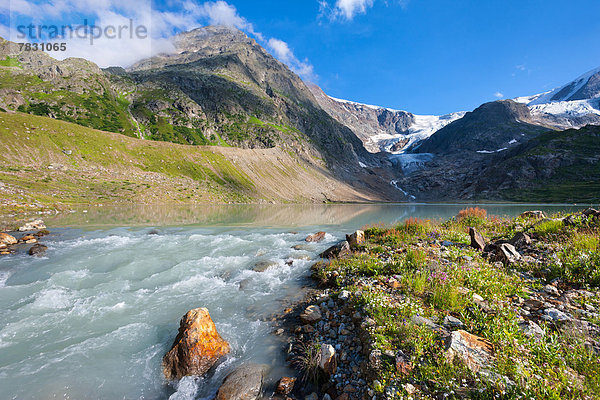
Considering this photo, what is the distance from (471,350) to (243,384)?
509 centimetres

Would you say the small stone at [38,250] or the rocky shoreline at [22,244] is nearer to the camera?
the small stone at [38,250]

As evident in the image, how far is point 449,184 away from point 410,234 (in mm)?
205662

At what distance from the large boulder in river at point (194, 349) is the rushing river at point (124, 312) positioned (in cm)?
28

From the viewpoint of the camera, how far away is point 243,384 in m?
5.96

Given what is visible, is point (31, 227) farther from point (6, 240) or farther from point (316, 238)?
point (316, 238)

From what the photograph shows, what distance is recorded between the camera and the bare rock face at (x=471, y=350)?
418cm

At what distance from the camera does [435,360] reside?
4.37 meters

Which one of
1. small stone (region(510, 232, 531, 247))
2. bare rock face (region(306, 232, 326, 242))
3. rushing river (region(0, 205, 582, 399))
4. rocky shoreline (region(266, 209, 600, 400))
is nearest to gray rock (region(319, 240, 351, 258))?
rushing river (region(0, 205, 582, 399))

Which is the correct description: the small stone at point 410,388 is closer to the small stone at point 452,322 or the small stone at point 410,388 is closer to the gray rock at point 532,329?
the small stone at point 452,322

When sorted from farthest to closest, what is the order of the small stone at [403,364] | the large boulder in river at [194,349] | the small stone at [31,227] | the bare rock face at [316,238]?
1. the small stone at [31,227]
2. the bare rock face at [316,238]
3. the large boulder in river at [194,349]
4. the small stone at [403,364]

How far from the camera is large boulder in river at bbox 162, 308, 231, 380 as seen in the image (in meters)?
6.75

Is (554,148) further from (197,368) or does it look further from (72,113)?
(72,113)

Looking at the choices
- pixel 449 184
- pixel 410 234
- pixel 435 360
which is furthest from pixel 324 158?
pixel 435 360

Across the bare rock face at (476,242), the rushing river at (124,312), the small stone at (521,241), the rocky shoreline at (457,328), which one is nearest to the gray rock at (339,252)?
the rushing river at (124,312)
